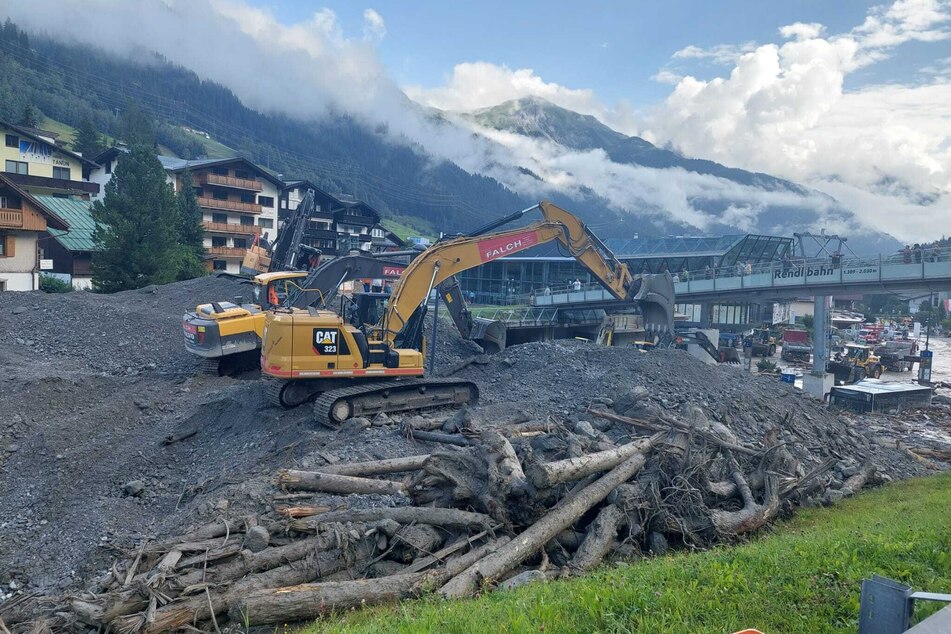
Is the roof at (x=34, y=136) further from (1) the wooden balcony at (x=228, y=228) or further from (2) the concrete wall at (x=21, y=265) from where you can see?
(2) the concrete wall at (x=21, y=265)

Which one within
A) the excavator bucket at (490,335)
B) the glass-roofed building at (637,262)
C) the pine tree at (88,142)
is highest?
the pine tree at (88,142)

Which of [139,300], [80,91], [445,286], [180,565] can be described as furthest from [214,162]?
[80,91]

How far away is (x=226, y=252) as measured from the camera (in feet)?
171

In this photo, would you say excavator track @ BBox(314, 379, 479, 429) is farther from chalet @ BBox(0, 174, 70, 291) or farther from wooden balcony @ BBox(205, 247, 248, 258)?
wooden balcony @ BBox(205, 247, 248, 258)

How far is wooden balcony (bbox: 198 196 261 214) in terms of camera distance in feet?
170

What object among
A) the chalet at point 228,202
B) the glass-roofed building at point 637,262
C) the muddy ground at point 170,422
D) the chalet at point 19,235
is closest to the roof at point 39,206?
the chalet at point 19,235

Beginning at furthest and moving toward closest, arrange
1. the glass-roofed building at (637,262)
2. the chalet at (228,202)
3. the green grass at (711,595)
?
the chalet at (228,202), the glass-roofed building at (637,262), the green grass at (711,595)

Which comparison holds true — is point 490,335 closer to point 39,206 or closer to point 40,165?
point 39,206

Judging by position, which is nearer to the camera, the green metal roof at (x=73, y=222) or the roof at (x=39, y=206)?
the roof at (x=39, y=206)

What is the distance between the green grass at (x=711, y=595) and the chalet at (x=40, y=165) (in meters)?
54.1

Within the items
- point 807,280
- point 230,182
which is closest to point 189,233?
point 230,182

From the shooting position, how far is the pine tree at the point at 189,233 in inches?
1548

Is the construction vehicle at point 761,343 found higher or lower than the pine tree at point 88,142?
lower

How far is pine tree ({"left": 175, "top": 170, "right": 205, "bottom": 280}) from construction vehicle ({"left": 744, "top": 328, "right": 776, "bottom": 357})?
34.4m
